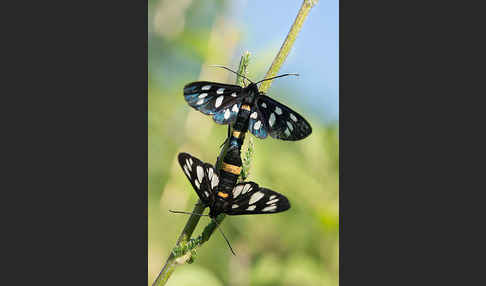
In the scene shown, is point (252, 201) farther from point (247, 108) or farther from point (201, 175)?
point (247, 108)

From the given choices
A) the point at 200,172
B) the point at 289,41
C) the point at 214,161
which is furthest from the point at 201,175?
the point at 214,161

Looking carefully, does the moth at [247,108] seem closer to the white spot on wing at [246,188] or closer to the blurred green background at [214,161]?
the white spot on wing at [246,188]

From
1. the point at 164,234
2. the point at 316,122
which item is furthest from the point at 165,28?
the point at 164,234

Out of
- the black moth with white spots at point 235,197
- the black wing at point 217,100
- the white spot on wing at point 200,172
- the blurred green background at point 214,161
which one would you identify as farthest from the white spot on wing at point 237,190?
the blurred green background at point 214,161

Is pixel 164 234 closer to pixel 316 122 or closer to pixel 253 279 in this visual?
pixel 253 279

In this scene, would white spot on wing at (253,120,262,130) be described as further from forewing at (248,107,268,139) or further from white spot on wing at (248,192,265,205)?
white spot on wing at (248,192,265,205)

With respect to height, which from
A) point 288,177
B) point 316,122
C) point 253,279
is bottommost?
point 253,279

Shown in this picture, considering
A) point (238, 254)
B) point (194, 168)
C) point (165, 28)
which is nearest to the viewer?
point (194, 168)
